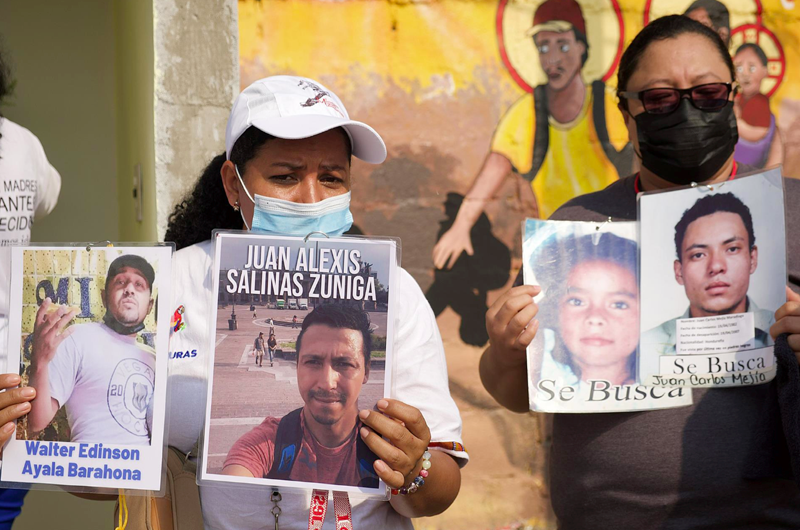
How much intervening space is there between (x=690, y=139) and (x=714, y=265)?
1.35 ft

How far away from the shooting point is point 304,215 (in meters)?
1.88

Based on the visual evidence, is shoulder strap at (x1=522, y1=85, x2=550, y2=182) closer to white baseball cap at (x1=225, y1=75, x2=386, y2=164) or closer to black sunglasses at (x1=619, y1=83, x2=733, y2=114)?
black sunglasses at (x1=619, y1=83, x2=733, y2=114)

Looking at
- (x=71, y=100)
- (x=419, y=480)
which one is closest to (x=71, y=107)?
(x=71, y=100)

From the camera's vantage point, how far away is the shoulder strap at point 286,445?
1.65 meters

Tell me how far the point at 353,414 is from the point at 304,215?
49cm

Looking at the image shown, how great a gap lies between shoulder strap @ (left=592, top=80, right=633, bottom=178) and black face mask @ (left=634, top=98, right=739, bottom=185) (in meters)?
1.66

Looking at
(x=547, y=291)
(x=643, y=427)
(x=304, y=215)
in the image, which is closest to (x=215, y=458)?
(x=304, y=215)

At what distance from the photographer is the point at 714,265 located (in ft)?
6.63

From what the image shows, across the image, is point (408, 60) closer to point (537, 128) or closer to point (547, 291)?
point (537, 128)

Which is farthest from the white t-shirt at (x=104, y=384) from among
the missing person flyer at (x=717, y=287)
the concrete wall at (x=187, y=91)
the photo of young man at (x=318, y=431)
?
the concrete wall at (x=187, y=91)

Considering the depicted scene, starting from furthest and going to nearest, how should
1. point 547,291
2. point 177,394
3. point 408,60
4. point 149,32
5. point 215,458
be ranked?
1. point 408,60
2. point 149,32
3. point 547,291
4. point 177,394
5. point 215,458

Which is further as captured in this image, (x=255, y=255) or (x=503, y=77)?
(x=503, y=77)

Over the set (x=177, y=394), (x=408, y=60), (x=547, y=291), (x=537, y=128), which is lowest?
(x=177, y=394)

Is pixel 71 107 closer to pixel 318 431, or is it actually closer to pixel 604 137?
pixel 604 137
